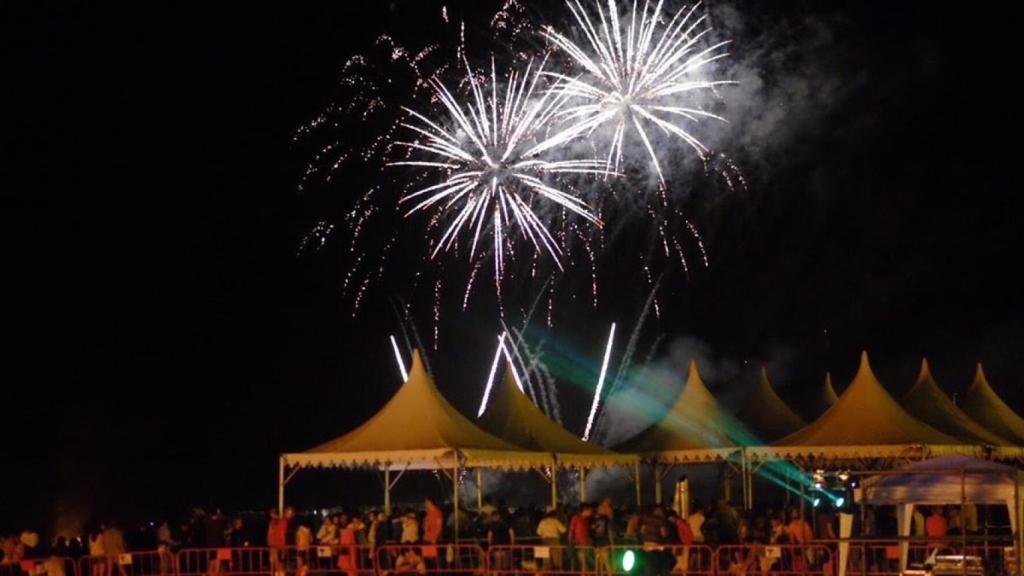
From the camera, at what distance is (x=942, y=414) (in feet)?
104

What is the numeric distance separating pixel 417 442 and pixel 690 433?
722cm

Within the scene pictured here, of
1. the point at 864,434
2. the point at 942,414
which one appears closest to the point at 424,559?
the point at 864,434

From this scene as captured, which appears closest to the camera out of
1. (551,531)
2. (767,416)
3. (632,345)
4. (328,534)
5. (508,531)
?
(551,531)

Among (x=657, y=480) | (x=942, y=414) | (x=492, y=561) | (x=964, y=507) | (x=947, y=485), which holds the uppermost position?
(x=942, y=414)

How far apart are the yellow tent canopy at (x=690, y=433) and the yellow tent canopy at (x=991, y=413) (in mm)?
5604

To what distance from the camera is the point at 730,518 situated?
2419 cm

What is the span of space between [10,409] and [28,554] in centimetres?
1572

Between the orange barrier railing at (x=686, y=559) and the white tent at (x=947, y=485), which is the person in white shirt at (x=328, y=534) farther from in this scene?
the white tent at (x=947, y=485)

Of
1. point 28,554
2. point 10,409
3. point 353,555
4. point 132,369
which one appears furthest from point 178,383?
point 353,555

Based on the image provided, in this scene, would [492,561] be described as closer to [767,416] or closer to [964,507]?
[964,507]

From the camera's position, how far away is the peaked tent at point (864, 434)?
28.0m

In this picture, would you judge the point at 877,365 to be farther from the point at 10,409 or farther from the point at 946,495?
the point at 946,495

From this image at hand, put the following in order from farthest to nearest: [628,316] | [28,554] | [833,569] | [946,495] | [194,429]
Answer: [628,316]
[194,429]
[28,554]
[833,569]
[946,495]

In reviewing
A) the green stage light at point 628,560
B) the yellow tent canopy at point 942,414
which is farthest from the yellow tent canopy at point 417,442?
the yellow tent canopy at point 942,414
